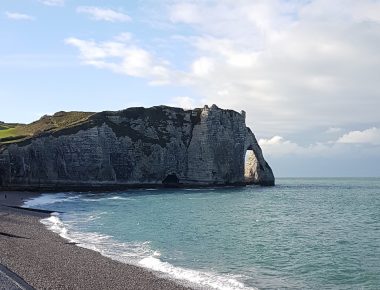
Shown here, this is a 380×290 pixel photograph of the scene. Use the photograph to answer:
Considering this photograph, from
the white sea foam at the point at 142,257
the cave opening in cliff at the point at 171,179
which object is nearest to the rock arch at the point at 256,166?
the cave opening in cliff at the point at 171,179

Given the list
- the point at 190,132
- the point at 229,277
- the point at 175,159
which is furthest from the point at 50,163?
the point at 229,277

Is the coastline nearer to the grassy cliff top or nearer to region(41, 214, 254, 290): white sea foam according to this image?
region(41, 214, 254, 290): white sea foam

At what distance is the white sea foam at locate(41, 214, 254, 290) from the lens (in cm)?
1919

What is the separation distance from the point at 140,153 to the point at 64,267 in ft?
289

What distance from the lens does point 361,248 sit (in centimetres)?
2864

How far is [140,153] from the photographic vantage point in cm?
10831

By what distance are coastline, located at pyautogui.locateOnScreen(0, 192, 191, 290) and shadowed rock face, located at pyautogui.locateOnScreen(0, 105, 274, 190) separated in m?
60.9

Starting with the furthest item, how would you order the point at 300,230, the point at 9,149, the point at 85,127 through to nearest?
the point at 85,127, the point at 9,149, the point at 300,230

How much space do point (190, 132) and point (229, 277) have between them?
3884 inches

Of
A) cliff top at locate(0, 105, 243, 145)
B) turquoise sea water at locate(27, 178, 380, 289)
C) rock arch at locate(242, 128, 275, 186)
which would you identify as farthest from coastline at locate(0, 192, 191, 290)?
rock arch at locate(242, 128, 275, 186)

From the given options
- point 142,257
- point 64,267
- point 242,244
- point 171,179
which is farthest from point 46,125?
point 64,267

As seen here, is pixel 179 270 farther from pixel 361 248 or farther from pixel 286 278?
pixel 361 248

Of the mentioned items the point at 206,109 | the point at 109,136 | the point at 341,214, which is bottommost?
the point at 341,214

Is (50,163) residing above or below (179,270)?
above
